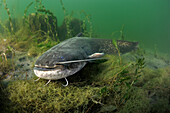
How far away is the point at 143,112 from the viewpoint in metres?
1.31

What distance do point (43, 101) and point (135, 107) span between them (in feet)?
4.11

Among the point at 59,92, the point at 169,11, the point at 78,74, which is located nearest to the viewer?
the point at 59,92

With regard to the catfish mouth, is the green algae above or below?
below

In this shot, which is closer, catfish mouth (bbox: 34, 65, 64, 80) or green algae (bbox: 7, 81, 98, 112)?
green algae (bbox: 7, 81, 98, 112)

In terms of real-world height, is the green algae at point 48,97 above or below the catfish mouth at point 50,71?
below

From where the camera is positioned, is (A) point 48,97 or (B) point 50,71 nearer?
(A) point 48,97

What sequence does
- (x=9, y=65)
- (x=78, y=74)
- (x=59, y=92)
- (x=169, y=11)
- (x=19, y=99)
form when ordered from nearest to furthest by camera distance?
1. (x=19, y=99)
2. (x=59, y=92)
3. (x=78, y=74)
4. (x=9, y=65)
5. (x=169, y=11)

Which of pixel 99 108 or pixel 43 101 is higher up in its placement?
pixel 43 101

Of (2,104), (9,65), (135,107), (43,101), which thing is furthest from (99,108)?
(9,65)

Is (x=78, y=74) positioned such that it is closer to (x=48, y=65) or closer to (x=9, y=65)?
(x=48, y=65)

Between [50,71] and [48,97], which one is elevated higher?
[50,71]

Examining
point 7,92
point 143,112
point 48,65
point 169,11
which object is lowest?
point 143,112

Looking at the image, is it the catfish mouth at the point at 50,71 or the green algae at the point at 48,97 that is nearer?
the green algae at the point at 48,97

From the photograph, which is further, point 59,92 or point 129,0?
point 129,0
